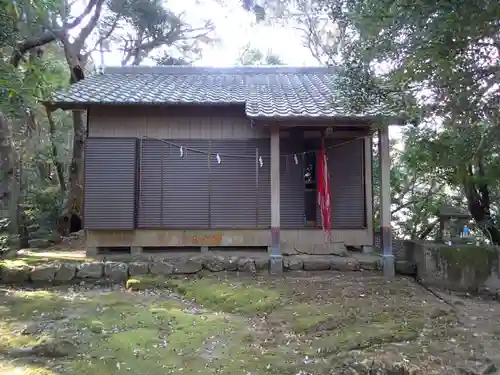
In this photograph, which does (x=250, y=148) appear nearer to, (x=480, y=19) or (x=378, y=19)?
(x=378, y=19)

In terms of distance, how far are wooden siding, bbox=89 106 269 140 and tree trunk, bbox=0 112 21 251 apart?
8.63 feet

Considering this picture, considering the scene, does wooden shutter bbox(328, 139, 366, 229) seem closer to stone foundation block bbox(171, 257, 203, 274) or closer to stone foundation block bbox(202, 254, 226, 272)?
stone foundation block bbox(202, 254, 226, 272)

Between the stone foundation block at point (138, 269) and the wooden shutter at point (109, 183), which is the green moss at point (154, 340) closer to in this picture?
the stone foundation block at point (138, 269)

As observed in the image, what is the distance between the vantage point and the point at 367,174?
8914mm

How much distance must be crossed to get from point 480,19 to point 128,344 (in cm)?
464

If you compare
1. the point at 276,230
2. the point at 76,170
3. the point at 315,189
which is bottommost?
the point at 276,230

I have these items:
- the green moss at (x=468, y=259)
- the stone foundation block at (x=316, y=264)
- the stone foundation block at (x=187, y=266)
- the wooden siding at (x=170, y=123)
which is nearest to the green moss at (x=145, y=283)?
the stone foundation block at (x=187, y=266)

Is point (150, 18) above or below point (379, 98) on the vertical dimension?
above

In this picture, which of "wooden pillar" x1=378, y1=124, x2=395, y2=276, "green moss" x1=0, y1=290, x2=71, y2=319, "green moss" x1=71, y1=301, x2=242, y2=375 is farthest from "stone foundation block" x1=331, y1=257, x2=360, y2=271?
"green moss" x1=0, y1=290, x2=71, y2=319

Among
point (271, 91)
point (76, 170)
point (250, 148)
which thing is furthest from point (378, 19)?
point (76, 170)

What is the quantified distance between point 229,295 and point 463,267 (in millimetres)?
4157

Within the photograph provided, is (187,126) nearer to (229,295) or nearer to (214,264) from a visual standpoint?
(214,264)

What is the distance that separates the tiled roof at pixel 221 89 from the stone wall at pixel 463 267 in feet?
10.3

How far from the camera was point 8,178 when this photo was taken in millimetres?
9617
